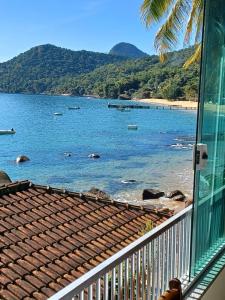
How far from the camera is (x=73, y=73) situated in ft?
354

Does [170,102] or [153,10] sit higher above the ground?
[153,10]

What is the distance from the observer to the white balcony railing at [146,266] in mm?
2094

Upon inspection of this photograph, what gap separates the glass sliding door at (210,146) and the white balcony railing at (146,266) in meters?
0.17

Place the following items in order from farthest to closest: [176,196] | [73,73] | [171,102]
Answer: [73,73] < [171,102] < [176,196]

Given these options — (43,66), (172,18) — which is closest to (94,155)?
(172,18)

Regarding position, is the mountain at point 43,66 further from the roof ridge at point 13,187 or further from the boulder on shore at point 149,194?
the roof ridge at point 13,187

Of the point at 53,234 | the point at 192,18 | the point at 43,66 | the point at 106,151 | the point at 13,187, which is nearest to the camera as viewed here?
the point at 53,234

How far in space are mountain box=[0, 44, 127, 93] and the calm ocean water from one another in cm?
3454

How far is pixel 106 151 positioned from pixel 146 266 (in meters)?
34.5

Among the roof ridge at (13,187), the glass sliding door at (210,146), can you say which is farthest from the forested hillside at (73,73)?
the glass sliding door at (210,146)

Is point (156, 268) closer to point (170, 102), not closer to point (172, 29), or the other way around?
point (172, 29)

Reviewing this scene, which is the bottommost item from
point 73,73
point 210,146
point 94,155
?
point 94,155

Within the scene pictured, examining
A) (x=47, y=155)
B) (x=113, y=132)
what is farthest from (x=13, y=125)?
(x=47, y=155)

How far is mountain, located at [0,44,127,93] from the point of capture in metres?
107
